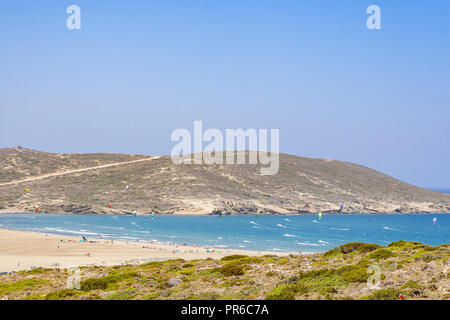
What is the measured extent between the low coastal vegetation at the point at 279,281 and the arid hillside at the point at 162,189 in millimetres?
116831

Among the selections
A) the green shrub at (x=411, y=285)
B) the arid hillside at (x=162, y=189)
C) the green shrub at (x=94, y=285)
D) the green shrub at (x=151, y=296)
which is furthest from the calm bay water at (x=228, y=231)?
the green shrub at (x=411, y=285)

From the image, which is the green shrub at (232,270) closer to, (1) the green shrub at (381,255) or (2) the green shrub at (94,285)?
(2) the green shrub at (94,285)

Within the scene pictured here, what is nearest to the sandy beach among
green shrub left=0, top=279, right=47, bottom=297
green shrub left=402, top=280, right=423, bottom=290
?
green shrub left=0, top=279, right=47, bottom=297

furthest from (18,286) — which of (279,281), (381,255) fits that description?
(381,255)

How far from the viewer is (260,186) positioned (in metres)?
178

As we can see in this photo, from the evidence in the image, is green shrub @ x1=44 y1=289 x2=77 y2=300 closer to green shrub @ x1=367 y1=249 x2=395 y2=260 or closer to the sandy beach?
green shrub @ x1=367 y1=249 x2=395 y2=260

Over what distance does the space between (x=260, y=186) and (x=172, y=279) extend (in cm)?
15449

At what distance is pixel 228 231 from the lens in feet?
342

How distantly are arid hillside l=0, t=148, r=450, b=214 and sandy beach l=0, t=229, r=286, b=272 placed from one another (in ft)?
206

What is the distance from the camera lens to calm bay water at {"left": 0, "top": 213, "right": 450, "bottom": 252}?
85.7 m

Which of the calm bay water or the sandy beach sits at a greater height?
the sandy beach

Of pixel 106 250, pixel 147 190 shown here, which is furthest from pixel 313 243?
pixel 147 190

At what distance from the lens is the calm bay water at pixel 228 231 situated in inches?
3374
